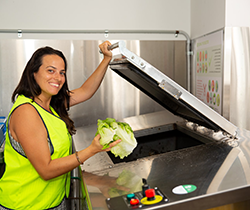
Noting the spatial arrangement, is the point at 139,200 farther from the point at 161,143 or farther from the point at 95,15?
the point at 95,15

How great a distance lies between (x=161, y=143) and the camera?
1.88m

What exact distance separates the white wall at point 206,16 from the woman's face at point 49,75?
4.70 ft

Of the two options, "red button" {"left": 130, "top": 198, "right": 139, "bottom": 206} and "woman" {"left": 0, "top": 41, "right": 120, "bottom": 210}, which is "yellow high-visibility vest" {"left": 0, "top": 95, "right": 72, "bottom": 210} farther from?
"red button" {"left": 130, "top": 198, "right": 139, "bottom": 206}

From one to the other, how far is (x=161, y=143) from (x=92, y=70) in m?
1.11

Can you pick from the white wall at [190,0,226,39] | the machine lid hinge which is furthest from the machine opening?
the white wall at [190,0,226,39]

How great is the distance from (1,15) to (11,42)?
0.94 feet

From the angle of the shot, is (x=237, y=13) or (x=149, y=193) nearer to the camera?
(x=149, y=193)

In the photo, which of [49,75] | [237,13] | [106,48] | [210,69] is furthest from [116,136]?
[237,13]

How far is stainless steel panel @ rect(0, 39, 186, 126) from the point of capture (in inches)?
90.3

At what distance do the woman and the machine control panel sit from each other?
0.29m

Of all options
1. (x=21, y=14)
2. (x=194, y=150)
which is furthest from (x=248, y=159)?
(x=21, y=14)

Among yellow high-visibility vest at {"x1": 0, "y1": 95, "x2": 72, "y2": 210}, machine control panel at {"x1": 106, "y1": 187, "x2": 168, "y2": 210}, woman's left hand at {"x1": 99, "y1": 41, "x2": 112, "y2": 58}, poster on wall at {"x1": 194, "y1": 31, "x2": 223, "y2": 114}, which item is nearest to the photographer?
machine control panel at {"x1": 106, "y1": 187, "x2": 168, "y2": 210}

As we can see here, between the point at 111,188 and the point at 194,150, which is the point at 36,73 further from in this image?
the point at 194,150

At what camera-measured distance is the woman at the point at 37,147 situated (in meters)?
1.16
